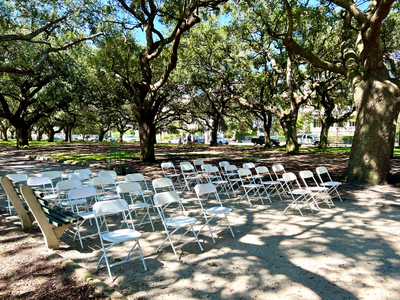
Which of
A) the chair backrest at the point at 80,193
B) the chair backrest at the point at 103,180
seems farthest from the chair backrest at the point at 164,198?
the chair backrest at the point at 103,180

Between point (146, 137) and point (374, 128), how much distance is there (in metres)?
9.33

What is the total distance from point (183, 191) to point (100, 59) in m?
7.81

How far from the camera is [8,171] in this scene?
11.2 m

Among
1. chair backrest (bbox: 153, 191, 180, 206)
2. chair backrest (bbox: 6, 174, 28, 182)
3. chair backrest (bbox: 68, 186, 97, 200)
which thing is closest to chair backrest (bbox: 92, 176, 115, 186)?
chair backrest (bbox: 68, 186, 97, 200)

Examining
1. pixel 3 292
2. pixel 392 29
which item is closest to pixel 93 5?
pixel 3 292

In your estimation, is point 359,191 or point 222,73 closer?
point 359,191

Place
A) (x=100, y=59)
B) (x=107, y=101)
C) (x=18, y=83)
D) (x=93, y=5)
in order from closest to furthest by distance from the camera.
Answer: (x=93, y=5), (x=100, y=59), (x=18, y=83), (x=107, y=101)

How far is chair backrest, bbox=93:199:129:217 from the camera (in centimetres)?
361

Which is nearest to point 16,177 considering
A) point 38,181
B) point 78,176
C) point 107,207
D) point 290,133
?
point 38,181

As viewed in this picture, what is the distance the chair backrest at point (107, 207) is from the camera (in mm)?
3607

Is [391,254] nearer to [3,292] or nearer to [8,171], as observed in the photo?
[3,292]

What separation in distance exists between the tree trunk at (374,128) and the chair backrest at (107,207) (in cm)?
683

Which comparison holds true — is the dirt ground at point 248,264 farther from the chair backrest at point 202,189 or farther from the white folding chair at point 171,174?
the white folding chair at point 171,174

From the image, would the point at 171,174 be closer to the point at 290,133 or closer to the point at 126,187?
the point at 126,187
